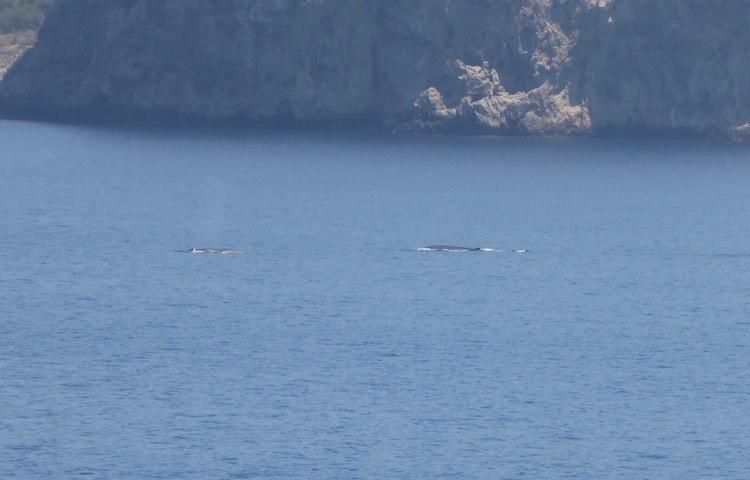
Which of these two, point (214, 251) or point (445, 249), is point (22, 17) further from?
point (445, 249)

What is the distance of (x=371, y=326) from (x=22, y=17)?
342 feet

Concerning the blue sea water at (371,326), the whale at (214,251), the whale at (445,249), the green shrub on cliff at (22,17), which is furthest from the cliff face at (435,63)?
Answer: the whale at (214,251)

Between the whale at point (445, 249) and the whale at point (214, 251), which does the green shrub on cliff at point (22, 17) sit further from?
the whale at point (445, 249)

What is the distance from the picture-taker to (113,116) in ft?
391

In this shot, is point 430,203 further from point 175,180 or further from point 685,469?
point 685,469

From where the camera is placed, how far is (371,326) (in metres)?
50.1

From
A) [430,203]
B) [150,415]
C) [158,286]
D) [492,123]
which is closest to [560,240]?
[430,203]

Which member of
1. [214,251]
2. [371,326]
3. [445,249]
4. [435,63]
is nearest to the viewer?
[371,326]

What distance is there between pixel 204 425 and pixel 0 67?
97.0m

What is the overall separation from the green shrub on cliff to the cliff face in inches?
1239

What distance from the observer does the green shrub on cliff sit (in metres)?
148

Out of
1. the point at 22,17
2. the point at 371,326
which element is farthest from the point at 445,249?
the point at 22,17

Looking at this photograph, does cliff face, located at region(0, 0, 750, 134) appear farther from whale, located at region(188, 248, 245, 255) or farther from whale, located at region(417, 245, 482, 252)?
whale, located at region(188, 248, 245, 255)

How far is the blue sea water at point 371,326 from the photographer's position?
38188mm
